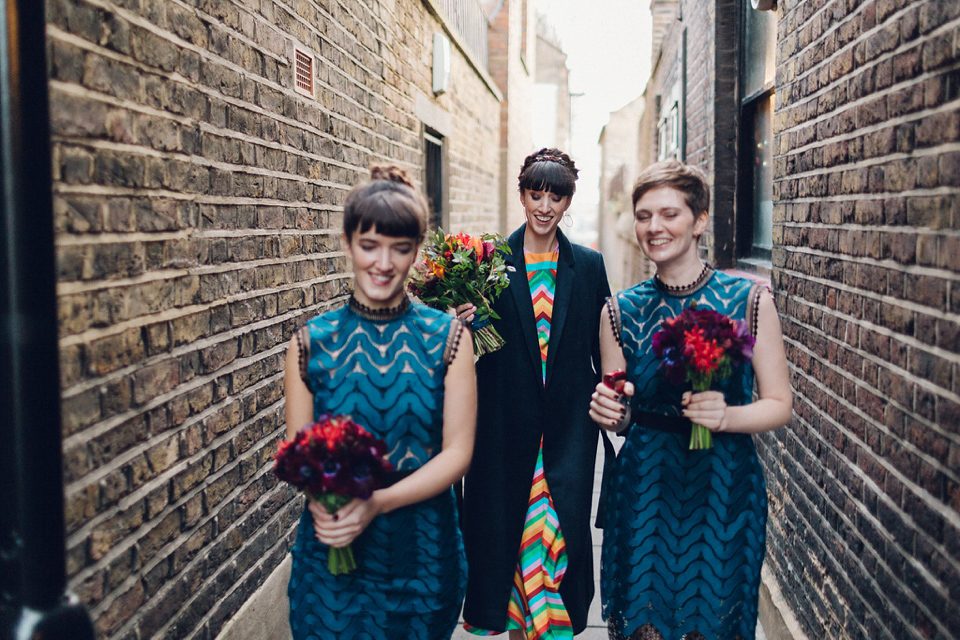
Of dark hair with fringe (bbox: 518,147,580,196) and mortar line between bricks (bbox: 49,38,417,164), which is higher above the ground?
mortar line between bricks (bbox: 49,38,417,164)

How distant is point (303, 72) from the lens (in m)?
3.63

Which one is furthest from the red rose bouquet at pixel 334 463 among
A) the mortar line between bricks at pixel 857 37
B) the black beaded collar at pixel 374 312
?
the mortar line between bricks at pixel 857 37

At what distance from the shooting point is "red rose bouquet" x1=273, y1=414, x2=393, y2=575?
5.82ft

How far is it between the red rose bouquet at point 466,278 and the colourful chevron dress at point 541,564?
256 mm

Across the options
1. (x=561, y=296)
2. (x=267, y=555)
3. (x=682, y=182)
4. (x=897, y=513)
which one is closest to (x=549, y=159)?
(x=561, y=296)

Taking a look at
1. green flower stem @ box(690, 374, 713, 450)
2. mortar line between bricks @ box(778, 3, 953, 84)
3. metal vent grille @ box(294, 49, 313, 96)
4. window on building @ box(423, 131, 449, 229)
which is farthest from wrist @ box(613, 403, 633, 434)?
window on building @ box(423, 131, 449, 229)

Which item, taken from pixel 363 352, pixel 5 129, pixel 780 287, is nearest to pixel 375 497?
pixel 363 352

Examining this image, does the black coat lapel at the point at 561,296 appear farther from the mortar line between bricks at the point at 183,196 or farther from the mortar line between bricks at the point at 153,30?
the mortar line between bricks at the point at 153,30

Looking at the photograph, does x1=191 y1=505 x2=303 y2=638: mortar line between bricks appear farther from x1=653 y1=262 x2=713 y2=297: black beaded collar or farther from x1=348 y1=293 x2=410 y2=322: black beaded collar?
x1=653 y1=262 x2=713 y2=297: black beaded collar

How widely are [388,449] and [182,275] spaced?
3.18 feet

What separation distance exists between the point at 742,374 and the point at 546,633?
54.3 inches

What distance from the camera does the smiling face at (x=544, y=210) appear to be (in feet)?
10.2

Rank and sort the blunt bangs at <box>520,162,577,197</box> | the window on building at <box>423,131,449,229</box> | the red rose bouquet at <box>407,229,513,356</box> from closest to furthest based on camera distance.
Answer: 1. the red rose bouquet at <box>407,229,513,356</box>
2. the blunt bangs at <box>520,162,577,197</box>
3. the window on building at <box>423,131,449,229</box>

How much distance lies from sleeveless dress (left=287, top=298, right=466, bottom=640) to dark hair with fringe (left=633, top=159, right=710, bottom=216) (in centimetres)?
90
